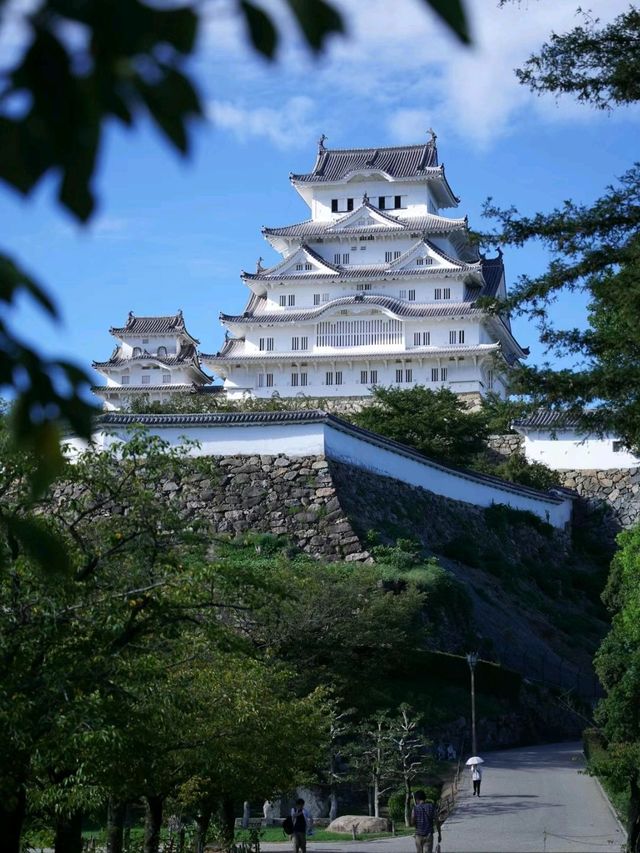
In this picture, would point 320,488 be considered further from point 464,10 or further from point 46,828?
point 464,10

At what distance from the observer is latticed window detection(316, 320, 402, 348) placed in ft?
166

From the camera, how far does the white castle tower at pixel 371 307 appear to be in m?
49.8

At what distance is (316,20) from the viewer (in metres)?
1.67

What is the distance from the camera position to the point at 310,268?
52.1 metres

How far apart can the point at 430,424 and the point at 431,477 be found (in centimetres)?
494

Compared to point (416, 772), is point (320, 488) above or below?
above

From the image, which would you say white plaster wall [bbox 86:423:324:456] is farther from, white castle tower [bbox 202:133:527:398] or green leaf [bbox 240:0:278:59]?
green leaf [bbox 240:0:278:59]

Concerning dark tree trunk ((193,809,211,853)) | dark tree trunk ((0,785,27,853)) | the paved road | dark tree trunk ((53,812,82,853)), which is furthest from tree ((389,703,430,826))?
dark tree trunk ((0,785,27,853))

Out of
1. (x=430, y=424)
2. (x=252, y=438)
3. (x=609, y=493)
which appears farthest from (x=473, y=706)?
(x=609, y=493)

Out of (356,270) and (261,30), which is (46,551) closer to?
(261,30)

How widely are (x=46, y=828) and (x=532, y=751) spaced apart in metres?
12.2

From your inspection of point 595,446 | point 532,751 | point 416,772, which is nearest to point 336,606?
point 416,772

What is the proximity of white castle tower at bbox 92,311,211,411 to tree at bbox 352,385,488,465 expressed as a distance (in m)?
17.7

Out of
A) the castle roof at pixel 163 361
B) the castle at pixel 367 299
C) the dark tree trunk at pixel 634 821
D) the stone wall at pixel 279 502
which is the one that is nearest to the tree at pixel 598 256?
the dark tree trunk at pixel 634 821
